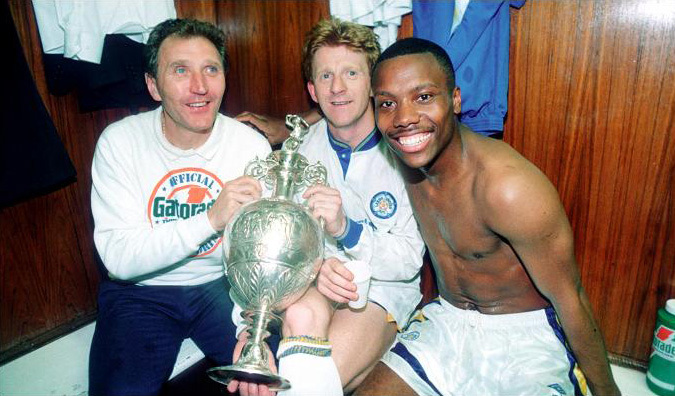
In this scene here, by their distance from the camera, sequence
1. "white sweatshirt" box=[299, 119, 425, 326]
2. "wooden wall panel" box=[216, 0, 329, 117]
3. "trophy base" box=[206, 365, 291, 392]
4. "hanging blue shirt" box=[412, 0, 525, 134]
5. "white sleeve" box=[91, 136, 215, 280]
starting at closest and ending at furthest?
"trophy base" box=[206, 365, 291, 392] < "white sleeve" box=[91, 136, 215, 280] < "white sweatshirt" box=[299, 119, 425, 326] < "hanging blue shirt" box=[412, 0, 525, 134] < "wooden wall panel" box=[216, 0, 329, 117]

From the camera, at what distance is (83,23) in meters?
1.69

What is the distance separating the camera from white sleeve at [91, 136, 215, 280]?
1303mm

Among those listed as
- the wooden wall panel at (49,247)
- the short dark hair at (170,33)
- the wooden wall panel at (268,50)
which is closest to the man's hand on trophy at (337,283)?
the short dark hair at (170,33)

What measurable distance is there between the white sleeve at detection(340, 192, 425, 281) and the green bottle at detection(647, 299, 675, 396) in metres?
0.87

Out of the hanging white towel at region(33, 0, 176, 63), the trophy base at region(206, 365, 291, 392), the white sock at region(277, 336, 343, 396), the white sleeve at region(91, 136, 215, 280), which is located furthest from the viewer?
the hanging white towel at region(33, 0, 176, 63)

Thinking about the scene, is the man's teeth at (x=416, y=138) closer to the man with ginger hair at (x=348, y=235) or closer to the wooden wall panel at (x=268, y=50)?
the man with ginger hair at (x=348, y=235)

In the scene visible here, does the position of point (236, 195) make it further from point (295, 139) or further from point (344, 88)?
point (344, 88)

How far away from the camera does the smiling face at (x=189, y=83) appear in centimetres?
149

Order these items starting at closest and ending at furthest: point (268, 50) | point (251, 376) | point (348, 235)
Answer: point (251, 376) < point (348, 235) < point (268, 50)

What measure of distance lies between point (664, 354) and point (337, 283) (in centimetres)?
123

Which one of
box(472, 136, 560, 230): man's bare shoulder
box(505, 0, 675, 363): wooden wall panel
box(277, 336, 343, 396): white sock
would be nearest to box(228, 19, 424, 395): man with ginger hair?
box(277, 336, 343, 396): white sock

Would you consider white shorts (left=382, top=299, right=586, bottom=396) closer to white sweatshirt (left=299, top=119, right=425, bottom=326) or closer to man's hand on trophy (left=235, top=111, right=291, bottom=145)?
white sweatshirt (left=299, top=119, right=425, bottom=326)

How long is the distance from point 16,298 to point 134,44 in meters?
1.20

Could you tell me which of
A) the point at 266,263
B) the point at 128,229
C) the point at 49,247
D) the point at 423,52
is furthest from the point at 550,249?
the point at 49,247
